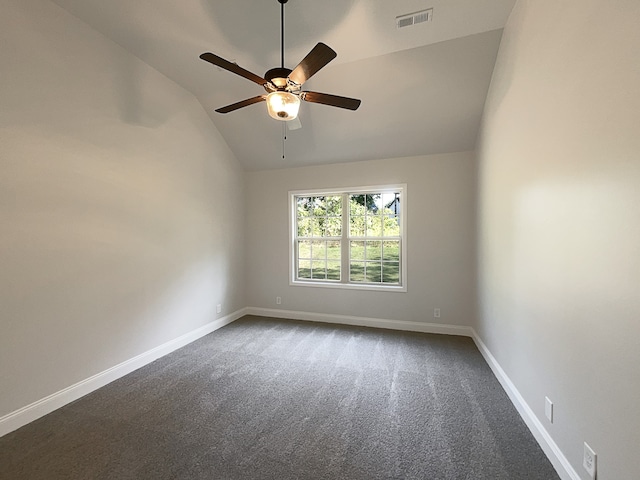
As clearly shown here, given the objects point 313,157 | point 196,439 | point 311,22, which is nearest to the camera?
point 196,439

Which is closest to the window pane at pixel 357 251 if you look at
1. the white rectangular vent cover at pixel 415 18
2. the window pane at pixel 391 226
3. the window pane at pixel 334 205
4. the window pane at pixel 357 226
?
the window pane at pixel 357 226

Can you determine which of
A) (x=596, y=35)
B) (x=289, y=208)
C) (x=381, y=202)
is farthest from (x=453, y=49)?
(x=289, y=208)

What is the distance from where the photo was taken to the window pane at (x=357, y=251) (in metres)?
4.34

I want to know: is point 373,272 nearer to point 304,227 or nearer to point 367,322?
point 367,322

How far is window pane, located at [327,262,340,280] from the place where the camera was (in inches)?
178

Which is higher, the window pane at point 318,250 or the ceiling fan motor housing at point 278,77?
the ceiling fan motor housing at point 278,77

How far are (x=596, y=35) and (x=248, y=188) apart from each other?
4.34m

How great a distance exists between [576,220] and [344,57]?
2.47 m

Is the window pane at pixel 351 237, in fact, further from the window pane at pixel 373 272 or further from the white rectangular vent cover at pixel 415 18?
the white rectangular vent cover at pixel 415 18

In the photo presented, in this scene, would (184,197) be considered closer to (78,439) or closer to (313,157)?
(313,157)

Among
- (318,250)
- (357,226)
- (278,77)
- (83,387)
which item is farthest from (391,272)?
(83,387)

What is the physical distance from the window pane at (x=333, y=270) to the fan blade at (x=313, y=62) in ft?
10.1

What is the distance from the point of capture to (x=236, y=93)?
10.9 feet

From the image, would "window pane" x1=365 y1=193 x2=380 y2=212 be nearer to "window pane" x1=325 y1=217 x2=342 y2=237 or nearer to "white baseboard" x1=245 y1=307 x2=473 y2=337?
"window pane" x1=325 y1=217 x2=342 y2=237
